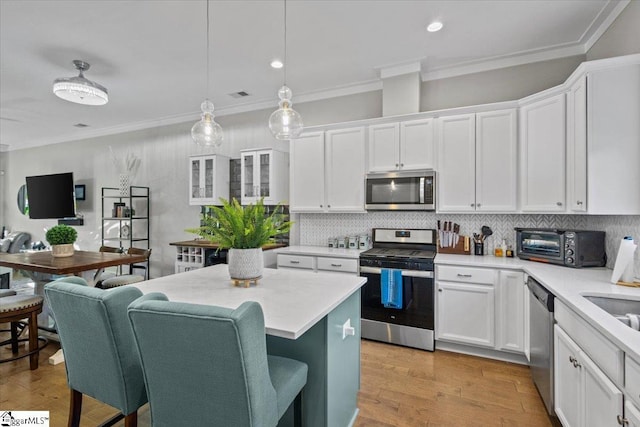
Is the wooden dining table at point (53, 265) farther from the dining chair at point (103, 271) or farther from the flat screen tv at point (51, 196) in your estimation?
the flat screen tv at point (51, 196)

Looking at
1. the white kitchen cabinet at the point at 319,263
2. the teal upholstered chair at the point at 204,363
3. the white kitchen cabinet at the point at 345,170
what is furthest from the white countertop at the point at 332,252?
the teal upholstered chair at the point at 204,363

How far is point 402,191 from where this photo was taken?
11.2 ft

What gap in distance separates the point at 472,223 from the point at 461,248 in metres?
0.30

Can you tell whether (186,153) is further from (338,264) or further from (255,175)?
(338,264)

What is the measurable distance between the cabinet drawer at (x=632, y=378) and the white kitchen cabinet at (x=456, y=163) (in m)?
2.08

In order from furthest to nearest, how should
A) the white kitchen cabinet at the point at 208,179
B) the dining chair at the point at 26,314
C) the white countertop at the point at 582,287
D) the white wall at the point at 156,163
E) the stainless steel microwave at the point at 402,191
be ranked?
the white kitchen cabinet at the point at 208,179
the white wall at the point at 156,163
the stainless steel microwave at the point at 402,191
the dining chair at the point at 26,314
the white countertop at the point at 582,287

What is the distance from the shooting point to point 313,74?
12.3 feet

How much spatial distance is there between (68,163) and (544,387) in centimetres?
871

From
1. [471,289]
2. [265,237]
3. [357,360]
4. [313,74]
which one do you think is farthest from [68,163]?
[471,289]

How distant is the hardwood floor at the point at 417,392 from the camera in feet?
6.89

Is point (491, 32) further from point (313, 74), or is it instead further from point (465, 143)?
point (313, 74)

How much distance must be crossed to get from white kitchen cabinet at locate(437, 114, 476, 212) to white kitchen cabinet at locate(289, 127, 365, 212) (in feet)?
2.83

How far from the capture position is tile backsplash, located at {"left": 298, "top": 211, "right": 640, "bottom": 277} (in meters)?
2.43

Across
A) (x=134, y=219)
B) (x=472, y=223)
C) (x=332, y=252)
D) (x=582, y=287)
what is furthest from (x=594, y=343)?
(x=134, y=219)
